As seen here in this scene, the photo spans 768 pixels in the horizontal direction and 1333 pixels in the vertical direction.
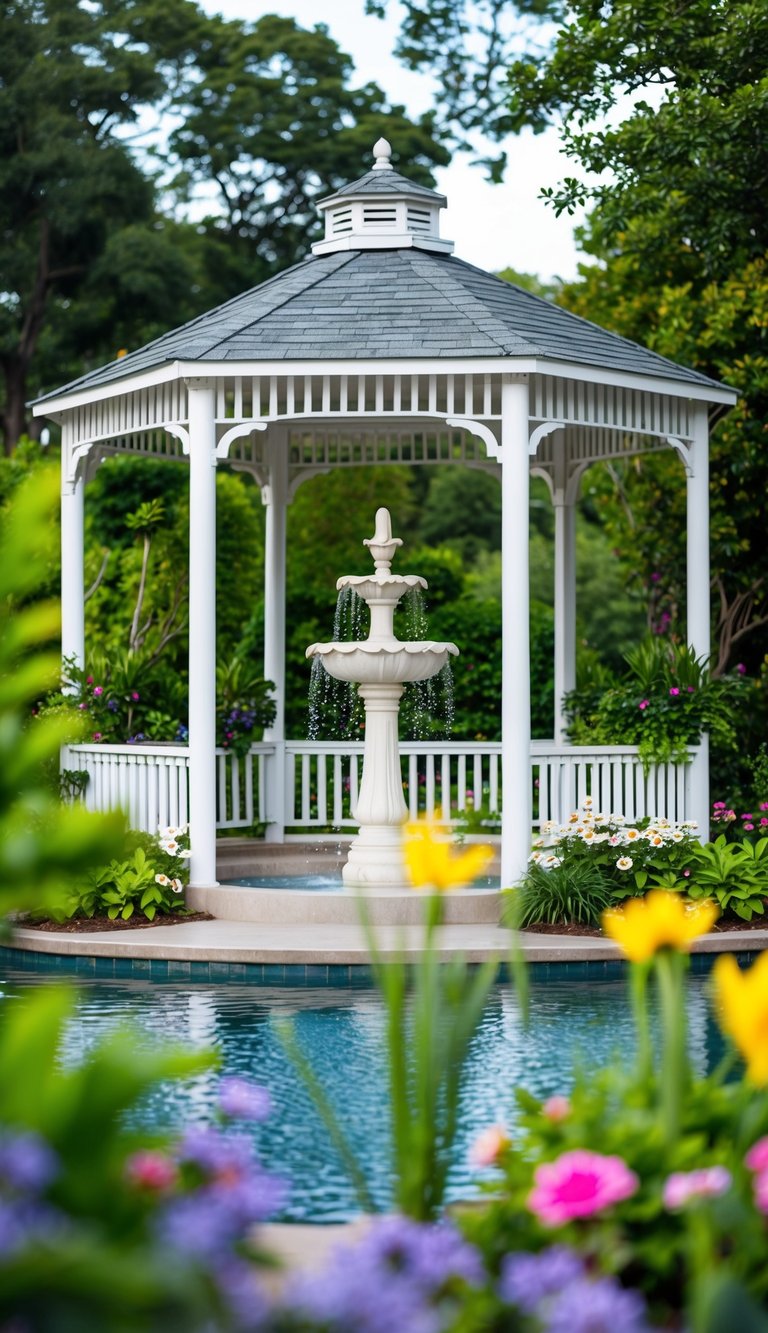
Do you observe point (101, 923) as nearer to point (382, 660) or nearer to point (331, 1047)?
point (382, 660)

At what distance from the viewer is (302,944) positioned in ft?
28.7

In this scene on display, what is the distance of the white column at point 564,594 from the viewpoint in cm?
1278

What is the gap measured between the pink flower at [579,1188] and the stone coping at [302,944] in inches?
216

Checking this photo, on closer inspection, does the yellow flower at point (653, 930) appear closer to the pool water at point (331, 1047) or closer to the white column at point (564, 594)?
the pool water at point (331, 1047)

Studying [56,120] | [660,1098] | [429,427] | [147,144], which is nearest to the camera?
[660,1098]

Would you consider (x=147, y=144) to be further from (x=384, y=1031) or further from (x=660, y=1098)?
(x=660, y=1098)

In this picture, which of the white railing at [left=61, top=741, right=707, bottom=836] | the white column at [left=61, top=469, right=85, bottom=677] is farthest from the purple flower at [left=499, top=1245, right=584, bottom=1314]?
the white column at [left=61, top=469, right=85, bottom=677]

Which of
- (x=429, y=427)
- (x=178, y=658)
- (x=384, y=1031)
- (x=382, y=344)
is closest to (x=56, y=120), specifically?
(x=178, y=658)

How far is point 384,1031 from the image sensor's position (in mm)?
6953

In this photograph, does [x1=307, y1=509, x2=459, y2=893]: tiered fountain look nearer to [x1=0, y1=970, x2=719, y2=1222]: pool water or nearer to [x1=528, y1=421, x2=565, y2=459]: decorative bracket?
[x1=528, y1=421, x2=565, y2=459]: decorative bracket

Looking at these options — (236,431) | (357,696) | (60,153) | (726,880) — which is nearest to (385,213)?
(236,431)

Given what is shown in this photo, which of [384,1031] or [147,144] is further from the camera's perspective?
[147,144]

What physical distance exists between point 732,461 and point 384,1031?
285 inches

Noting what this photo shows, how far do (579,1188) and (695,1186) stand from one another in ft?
0.62
